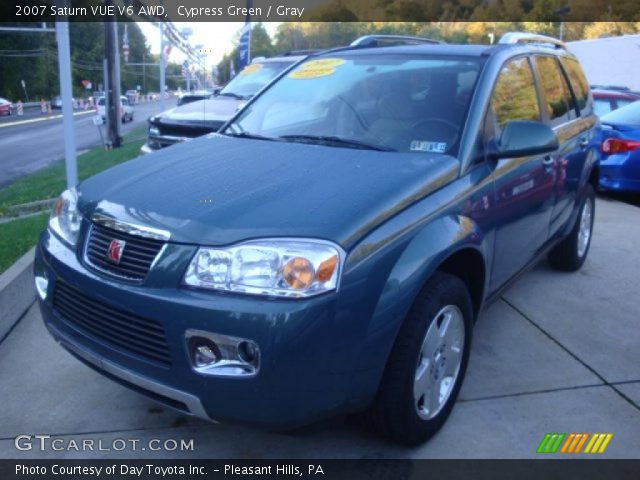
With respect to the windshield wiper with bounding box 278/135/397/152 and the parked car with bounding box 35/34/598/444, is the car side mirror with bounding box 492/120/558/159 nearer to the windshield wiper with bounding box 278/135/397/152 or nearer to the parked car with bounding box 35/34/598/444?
the parked car with bounding box 35/34/598/444

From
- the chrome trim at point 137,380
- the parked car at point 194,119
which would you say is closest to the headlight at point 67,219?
the chrome trim at point 137,380

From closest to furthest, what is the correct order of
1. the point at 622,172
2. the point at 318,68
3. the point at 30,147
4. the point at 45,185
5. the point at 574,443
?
the point at 574,443, the point at 318,68, the point at 622,172, the point at 45,185, the point at 30,147

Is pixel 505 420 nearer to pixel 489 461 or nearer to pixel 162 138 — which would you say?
pixel 489 461

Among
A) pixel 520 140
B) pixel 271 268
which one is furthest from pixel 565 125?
pixel 271 268

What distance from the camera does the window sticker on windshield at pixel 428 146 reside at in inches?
125

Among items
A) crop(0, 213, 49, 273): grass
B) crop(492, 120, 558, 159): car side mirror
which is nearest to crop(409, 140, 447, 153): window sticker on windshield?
crop(492, 120, 558, 159): car side mirror

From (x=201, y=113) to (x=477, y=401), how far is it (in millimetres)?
6018

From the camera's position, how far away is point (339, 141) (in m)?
3.39

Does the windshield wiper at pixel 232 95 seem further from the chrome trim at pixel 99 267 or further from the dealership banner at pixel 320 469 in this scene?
the dealership banner at pixel 320 469

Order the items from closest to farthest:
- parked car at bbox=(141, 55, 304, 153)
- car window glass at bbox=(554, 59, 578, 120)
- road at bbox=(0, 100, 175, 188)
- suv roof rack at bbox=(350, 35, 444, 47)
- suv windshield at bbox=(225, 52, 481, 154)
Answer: suv windshield at bbox=(225, 52, 481, 154)
suv roof rack at bbox=(350, 35, 444, 47)
car window glass at bbox=(554, 59, 578, 120)
parked car at bbox=(141, 55, 304, 153)
road at bbox=(0, 100, 175, 188)

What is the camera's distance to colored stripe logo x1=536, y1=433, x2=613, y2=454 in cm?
295

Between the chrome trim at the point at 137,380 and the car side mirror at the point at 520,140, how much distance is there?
194cm

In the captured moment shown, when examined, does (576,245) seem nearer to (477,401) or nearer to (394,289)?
(477,401)

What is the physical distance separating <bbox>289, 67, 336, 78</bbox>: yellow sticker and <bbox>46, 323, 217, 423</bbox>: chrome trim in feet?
7.33
